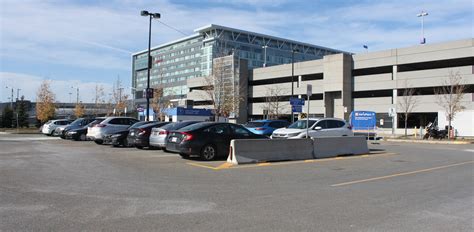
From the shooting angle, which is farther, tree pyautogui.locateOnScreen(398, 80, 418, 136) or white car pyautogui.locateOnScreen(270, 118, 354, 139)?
tree pyautogui.locateOnScreen(398, 80, 418, 136)

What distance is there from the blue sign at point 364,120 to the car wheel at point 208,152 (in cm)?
2545

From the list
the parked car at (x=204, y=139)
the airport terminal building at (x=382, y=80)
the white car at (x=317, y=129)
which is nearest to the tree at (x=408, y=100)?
the airport terminal building at (x=382, y=80)

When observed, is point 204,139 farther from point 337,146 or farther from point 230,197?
point 230,197

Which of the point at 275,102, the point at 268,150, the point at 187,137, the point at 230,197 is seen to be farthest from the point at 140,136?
the point at 275,102

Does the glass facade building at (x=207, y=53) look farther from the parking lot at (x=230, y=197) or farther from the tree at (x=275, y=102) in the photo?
the parking lot at (x=230, y=197)

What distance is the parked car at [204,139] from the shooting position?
14.8 metres

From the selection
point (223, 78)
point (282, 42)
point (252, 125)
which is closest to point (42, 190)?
point (252, 125)

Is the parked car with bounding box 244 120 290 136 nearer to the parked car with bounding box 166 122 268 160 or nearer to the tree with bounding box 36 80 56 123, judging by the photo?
the parked car with bounding box 166 122 268 160

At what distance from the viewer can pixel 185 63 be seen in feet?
462

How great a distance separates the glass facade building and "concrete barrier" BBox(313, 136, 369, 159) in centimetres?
8920

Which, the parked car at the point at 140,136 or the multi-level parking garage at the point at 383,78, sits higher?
the multi-level parking garage at the point at 383,78

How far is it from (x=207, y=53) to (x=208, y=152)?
4206 inches

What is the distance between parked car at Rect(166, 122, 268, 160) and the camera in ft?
48.5

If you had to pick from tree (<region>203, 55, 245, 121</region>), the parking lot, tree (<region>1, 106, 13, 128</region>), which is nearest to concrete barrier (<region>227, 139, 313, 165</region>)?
the parking lot
